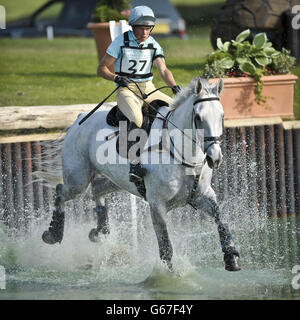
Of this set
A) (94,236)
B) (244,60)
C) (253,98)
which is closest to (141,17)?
(94,236)

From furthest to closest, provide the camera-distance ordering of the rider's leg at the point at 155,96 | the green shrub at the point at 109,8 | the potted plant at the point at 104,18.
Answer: the green shrub at the point at 109,8
the potted plant at the point at 104,18
the rider's leg at the point at 155,96

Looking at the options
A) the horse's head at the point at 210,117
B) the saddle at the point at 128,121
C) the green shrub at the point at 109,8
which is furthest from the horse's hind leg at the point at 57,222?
the green shrub at the point at 109,8

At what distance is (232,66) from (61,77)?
14.5ft

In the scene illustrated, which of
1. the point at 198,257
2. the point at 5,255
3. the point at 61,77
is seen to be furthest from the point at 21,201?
the point at 61,77

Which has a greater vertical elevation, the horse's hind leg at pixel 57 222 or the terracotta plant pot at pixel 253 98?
the terracotta plant pot at pixel 253 98

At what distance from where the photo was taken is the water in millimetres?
7217

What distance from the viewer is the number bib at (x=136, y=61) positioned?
7219 millimetres

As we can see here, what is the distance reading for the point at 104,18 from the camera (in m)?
13.2

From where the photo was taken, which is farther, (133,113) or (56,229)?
(56,229)

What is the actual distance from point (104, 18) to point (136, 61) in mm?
6149

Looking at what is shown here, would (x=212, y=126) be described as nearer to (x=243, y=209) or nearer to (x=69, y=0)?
(x=243, y=209)

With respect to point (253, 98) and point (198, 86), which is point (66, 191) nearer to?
Answer: point (198, 86)

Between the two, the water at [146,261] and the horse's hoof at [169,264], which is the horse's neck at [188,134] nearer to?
the horse's hoof at [169,264]

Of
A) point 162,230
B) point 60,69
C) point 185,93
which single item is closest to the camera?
point 185,93
